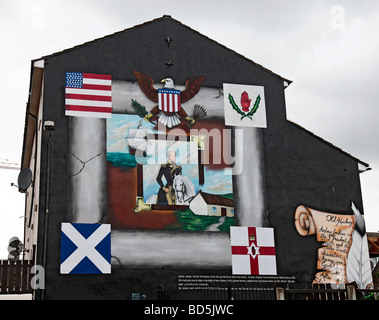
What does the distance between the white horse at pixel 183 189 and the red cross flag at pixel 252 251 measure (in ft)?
7.25

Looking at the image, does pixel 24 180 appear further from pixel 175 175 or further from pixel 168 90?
pixel 168 90

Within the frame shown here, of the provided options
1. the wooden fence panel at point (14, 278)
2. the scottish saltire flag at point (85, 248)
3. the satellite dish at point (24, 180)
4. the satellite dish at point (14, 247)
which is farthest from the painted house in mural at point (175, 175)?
the satellite dish at point (14, 247)

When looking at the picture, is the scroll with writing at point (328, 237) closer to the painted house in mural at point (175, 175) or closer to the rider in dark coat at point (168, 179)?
the painted house in mural at point (175, 175)

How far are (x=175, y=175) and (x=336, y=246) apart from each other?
787 cm

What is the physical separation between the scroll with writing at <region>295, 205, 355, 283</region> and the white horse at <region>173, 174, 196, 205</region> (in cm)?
487

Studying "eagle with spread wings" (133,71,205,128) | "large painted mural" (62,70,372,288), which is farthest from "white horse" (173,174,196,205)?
"eagle with spread wings" (133,71,205,128)

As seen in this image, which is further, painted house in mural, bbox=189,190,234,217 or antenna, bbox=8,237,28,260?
antenna, bbox=8,237,28,260

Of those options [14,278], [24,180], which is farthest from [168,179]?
[14,278]

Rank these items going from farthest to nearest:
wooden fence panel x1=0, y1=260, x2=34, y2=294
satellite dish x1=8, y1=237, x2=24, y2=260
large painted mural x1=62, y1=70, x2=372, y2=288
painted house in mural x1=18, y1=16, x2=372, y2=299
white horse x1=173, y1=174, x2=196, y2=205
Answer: satellite dish x1=8, y1=237, x2=24, y2=260
white horse x1=173, y1=174, x2=196, y2=205
large painted mural x1=62, y1=70, x2=372, y2=288
painted house in mural x1=18, y1=16, x2=372, y2=299
wooden fence panel x1=0, y1=260, x2=34, y2=294

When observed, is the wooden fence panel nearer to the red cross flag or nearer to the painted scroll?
the red cross flag

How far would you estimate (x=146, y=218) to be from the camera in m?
24.1

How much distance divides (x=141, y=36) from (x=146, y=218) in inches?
317

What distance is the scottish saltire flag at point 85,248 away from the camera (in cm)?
2275

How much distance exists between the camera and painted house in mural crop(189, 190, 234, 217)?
24703mm
